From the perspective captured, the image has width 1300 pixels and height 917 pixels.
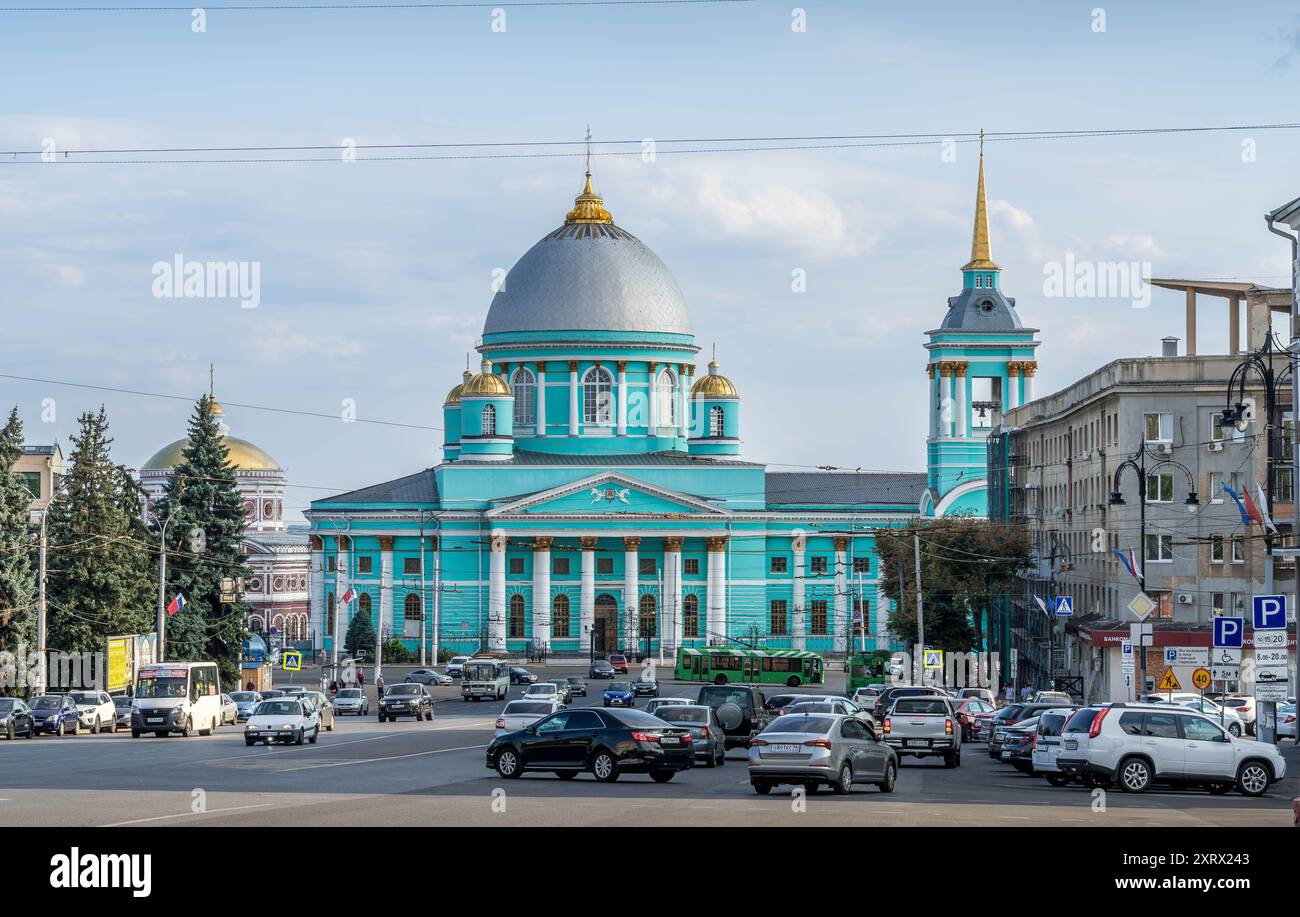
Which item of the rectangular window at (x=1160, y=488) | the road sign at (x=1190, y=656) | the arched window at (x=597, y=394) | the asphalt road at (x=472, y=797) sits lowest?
the asphalt road at (x=472, y=797)

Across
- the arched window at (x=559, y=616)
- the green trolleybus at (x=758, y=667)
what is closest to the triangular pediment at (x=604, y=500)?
the arched window at (x=559, y=616)

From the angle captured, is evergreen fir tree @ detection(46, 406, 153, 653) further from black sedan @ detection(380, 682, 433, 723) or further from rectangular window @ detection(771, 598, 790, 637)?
rectangular window @ detection(771, 598, 790, 637)

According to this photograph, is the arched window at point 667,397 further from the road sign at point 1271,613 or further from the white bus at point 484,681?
the road sign at point 1271,613

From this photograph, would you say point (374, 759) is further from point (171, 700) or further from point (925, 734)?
point (171, 700)

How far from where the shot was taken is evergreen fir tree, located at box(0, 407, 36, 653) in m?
71.4

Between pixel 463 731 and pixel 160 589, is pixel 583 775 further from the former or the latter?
pixel 160 589

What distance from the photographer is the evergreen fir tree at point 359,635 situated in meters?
→ 119

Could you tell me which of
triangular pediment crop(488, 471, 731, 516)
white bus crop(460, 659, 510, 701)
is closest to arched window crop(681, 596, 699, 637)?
triangular pediment crop(488, 471, 731, 516)

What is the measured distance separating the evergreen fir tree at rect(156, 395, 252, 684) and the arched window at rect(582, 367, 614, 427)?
45656mm

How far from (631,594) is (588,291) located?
20.2 meters

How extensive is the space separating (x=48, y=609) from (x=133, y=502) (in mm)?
10515

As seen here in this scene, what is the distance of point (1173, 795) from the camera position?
3450cm

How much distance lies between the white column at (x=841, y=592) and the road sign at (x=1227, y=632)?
81.8 meters
